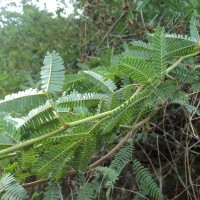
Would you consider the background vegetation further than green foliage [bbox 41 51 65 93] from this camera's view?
Yes

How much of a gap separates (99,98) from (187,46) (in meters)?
0.24

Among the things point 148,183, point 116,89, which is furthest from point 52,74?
point 148,183

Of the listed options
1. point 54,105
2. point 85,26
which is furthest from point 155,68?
point 85,26

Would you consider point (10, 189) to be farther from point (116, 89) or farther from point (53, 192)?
point (116, 89)

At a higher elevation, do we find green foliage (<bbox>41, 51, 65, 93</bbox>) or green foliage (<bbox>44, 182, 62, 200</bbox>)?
green foliage (<bbox>41, 51, 65, 93</bbox>)

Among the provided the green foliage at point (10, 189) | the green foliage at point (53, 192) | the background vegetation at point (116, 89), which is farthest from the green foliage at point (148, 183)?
the green foliage at point (10, 189)

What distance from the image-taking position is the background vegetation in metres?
0.68

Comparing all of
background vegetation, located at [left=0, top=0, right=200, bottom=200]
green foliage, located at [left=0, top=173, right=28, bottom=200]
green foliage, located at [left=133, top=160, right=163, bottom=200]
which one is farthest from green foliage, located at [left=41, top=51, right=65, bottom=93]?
green foliage, located at [left=133, top=160, right=163, bottom=200]

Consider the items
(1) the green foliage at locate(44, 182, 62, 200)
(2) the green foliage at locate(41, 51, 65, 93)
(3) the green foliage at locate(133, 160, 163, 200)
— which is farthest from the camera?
(3) the green foliage at locate(133, 160, 163, 200)

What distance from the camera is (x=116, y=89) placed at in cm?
69

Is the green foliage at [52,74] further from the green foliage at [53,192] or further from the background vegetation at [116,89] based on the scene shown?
the green foliage at [53,192]

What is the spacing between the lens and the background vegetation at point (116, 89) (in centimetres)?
68

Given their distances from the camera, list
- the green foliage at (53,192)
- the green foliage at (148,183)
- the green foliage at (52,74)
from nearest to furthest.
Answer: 1. the green foliage at (52,74)
2. the green foliage at (53,192)
3. the green foliage at (148,183)

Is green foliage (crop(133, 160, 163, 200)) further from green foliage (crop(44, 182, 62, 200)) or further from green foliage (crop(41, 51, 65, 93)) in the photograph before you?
green foliage (crop(41, 51, 65, 93))
